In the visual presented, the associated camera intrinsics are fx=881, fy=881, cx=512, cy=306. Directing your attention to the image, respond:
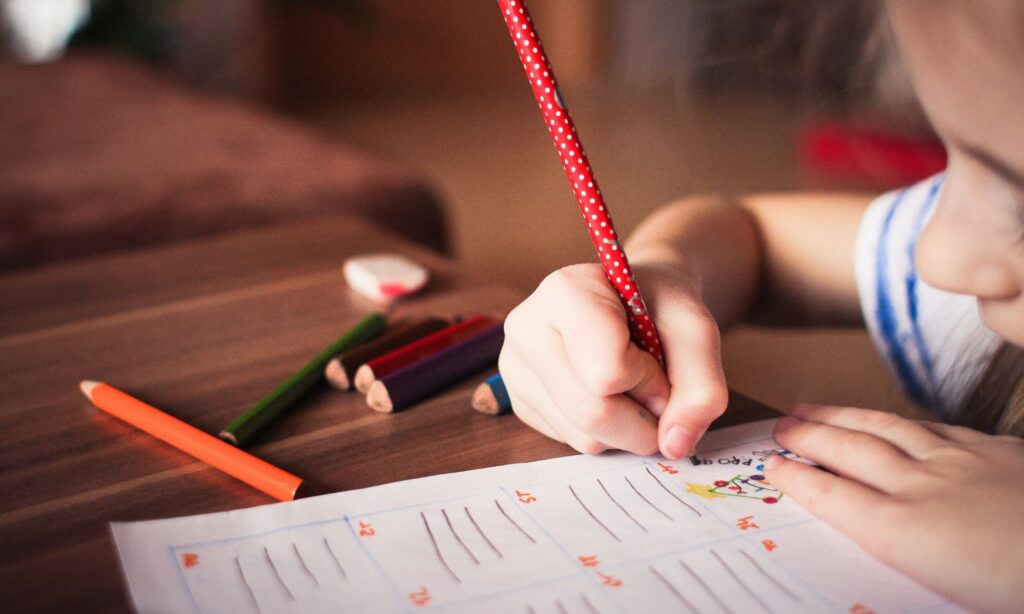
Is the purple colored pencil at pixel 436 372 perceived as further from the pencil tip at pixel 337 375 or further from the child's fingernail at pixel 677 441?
the child's fingernail at pixel 677 441

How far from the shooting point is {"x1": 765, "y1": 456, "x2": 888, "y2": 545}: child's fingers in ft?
1.16

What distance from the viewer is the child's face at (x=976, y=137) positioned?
1.01ft

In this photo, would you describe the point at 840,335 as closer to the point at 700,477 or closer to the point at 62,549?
the point at 700,477

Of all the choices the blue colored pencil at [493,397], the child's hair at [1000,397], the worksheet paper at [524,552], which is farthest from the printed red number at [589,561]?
the child's hair at [1000,397]

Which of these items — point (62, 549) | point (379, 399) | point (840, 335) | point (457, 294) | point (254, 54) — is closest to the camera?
point (62, 549)

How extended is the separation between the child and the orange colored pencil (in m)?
0.12

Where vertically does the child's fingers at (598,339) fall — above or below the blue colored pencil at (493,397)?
above

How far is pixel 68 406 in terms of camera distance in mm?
463

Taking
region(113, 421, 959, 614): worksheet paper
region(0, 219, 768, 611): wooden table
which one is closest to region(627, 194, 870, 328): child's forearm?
region(0, 219, 768, 611): wooden table

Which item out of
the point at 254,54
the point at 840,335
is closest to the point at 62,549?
the point at 840,335

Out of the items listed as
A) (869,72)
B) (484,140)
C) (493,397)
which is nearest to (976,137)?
(869,72)

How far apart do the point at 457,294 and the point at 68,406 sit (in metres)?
0.26

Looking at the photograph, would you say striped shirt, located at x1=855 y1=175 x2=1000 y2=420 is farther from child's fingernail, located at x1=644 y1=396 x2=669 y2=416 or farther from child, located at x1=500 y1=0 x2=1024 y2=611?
child's fingernail, located at x1=644 y1=396 x2=669 y2=416

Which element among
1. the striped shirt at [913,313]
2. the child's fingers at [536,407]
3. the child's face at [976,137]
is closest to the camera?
the child's face at [976,137]
